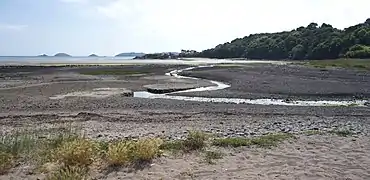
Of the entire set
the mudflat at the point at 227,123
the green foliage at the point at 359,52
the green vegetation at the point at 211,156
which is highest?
the green foliage at the point at 359,52

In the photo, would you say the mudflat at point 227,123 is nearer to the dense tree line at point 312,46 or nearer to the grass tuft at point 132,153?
the grass tuft at point 132,153

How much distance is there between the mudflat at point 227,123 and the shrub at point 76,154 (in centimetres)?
56

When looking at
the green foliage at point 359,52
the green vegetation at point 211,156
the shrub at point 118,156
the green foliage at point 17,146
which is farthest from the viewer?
the green foliage at point 359,52

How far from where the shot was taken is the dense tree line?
298 ft

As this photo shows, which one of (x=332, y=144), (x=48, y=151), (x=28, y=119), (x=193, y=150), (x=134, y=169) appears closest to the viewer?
(x=134, y=169)

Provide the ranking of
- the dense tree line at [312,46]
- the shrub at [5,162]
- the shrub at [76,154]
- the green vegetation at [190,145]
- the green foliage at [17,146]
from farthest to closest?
the dense tree line at [312,46], the green vegetation at [190,145], the green foliage at [17,146], the shrub at [76,154], the shrub at [5,162]

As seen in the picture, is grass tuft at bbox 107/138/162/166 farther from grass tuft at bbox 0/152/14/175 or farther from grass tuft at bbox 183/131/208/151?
grass tuft at bbox 0/152/14/175

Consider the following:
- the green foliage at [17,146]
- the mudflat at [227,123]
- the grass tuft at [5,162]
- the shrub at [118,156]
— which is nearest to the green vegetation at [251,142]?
the mudflat at [227,123]

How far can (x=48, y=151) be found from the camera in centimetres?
980

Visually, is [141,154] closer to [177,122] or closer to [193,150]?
[193,150]

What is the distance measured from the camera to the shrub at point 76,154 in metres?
8.87

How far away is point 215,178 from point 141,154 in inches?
79.1

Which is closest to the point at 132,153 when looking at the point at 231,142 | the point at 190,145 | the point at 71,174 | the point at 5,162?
the point at 190,145

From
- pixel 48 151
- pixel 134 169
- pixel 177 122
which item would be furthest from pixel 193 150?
pixel 177 122
